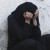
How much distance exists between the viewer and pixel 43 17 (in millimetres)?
2035

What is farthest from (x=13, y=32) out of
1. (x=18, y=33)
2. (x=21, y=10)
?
(x=21, y=10)

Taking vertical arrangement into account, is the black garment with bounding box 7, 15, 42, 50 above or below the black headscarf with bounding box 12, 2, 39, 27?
below

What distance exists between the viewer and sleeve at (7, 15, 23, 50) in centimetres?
174

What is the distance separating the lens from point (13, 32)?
5.81 feet

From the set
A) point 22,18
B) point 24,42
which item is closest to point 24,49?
point 24,42

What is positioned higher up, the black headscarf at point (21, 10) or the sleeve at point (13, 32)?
the black headscarf at point (21, 10)

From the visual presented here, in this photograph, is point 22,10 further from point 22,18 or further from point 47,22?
point 47,22

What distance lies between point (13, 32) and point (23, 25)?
100 millimetres

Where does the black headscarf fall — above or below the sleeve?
above

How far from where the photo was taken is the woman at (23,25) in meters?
1.75

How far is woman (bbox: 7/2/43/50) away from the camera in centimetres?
175

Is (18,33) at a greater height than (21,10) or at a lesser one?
lesser

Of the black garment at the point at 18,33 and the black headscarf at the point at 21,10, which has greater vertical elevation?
the black headscarf at the point at 21,10

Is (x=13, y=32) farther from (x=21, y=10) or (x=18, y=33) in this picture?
(x=21, y=10)
